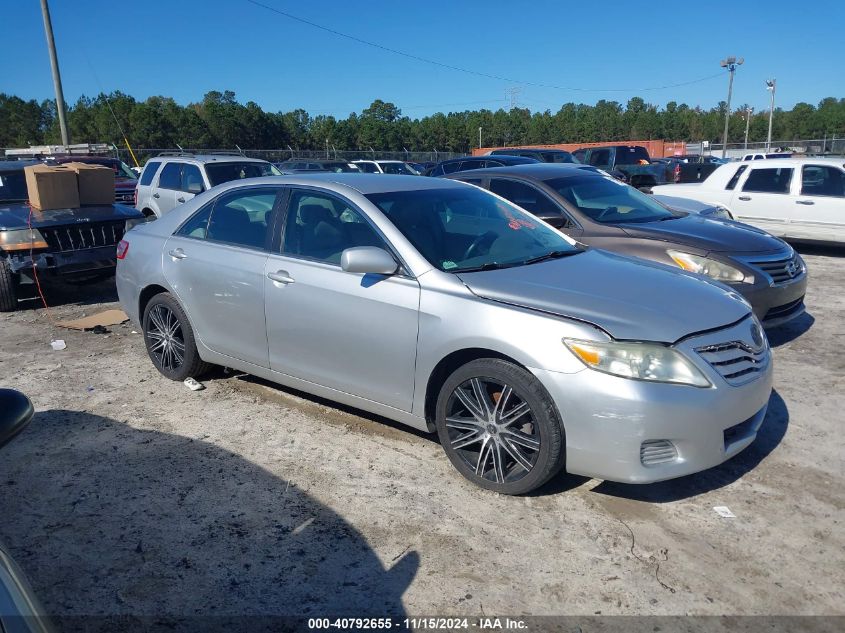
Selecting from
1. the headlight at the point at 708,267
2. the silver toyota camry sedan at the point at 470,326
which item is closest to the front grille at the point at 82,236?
the silver toyota camry sedan at the point at 470,326

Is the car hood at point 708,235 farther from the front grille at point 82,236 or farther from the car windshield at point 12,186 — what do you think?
the car windshield at point 12,186

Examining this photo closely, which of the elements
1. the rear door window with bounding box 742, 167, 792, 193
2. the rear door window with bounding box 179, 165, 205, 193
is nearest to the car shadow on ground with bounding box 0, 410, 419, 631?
the rear door window with bounding box 179, 165, 205, 193

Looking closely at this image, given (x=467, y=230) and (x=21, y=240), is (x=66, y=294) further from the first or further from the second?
(x=467, y=230)

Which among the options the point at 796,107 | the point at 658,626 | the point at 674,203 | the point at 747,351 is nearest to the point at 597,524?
the point at 658,626

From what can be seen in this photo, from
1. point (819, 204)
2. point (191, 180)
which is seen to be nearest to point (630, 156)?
point (819, 204)

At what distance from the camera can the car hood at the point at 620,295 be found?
133 inches

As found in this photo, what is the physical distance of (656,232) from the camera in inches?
251

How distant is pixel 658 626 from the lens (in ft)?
8.80

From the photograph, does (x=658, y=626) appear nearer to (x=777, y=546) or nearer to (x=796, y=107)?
(x=777, y=546)

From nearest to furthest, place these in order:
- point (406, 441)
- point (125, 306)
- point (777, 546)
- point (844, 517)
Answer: point (777, 546), point (844, 517), point (406, 441), point (125, 306)

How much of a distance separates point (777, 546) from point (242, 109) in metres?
66.7

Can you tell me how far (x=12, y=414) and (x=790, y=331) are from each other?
22.4 ft

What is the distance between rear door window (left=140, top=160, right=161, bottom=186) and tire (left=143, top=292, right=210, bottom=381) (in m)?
8.04

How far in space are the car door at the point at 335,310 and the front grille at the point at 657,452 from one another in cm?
132
